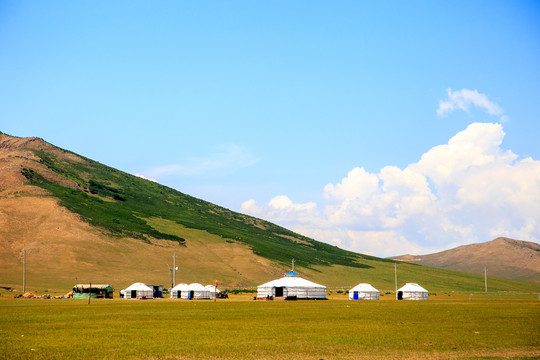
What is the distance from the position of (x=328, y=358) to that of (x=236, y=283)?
130161 millimetres

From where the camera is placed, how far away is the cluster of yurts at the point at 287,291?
96500 millimetres

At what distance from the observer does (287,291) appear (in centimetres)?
9650

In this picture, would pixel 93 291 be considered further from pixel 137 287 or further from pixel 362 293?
pixel 362 293

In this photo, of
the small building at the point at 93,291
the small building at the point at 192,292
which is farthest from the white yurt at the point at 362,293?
the small building at the point at 93,291

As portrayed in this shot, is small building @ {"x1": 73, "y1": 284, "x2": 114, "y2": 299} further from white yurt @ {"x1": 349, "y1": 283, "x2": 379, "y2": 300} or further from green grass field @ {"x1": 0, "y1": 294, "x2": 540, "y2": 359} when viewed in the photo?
green grass field @ {"x1": 0, "y1": 294, "x2": 540, "y2": 359}

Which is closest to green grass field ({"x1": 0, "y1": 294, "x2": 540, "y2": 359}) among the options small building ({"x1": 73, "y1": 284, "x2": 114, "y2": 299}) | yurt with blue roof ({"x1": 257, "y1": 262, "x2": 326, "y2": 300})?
yurt with blue roof ({"x1": 257, "y1": 262, "x2": 326, "y2": 300})

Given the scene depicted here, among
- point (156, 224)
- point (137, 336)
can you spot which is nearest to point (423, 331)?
point (137, 336)

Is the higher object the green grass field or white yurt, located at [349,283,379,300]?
white yurt, located at [349,283,379,300]

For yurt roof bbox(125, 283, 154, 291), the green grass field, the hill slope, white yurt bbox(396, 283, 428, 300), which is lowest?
the green grass field

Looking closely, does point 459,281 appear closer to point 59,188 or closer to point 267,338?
point 59,188

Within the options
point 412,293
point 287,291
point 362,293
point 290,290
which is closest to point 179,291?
point 287,291

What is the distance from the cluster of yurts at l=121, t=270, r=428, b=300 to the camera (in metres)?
96.5

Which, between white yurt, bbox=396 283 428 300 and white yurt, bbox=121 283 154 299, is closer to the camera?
white yurt, bbox=121 283 154 299

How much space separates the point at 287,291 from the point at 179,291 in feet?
66.3
